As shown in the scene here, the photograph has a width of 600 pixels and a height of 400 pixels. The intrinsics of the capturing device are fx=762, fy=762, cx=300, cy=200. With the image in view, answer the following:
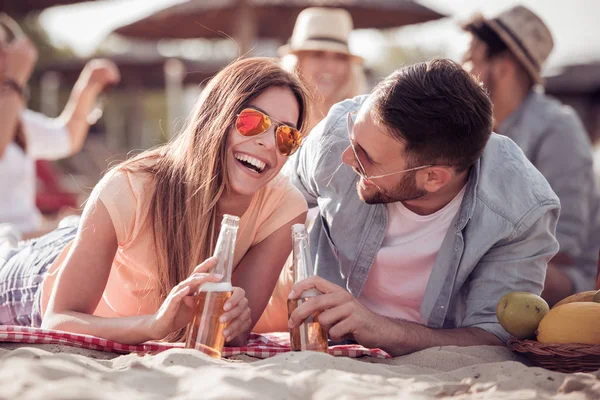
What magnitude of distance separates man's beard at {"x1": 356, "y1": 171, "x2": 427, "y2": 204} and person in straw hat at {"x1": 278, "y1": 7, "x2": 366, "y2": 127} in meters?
2.62

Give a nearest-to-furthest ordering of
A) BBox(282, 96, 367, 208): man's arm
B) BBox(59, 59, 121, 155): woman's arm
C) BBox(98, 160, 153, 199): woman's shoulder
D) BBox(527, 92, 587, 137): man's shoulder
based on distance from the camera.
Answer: BBox(98, 160, 153, 199): woman's shoulder < BBox(282, 96, 367, 208): man's arm < BBox(527, 92, 587, 137): man's shoulder < BBox(59, 59, 121, 155): woman's arm

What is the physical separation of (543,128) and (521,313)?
2684 millimetres

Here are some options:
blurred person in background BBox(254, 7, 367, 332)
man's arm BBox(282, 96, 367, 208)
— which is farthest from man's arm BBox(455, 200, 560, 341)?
blurred person in background BBox(254, 7, 367, 332)

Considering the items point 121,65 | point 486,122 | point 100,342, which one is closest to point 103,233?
point 100,342

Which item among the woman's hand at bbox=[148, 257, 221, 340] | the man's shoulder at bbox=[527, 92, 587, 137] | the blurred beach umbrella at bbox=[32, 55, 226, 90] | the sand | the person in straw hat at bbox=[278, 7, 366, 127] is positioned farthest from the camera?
the blurred beach umbrella at bbox=[32, 55, 226, 90]

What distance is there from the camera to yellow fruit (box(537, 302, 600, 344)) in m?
2.69

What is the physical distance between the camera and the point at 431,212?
10.9ft

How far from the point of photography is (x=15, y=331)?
2703 millimetres

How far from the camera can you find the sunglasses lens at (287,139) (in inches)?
Result: 119

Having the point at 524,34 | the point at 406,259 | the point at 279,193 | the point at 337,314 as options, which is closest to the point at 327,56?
the point at 524,34

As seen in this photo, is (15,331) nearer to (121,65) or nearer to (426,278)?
(426,278)

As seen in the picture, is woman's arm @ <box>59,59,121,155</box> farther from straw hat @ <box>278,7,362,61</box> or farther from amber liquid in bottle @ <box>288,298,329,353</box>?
amber liquid in bottle @ <box>288,298,329,353</box>

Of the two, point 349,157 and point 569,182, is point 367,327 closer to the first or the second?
point 349,157

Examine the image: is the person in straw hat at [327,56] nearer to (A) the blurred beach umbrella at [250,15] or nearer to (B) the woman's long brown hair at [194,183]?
(A) the blurred beach umbrella at [250,15]
